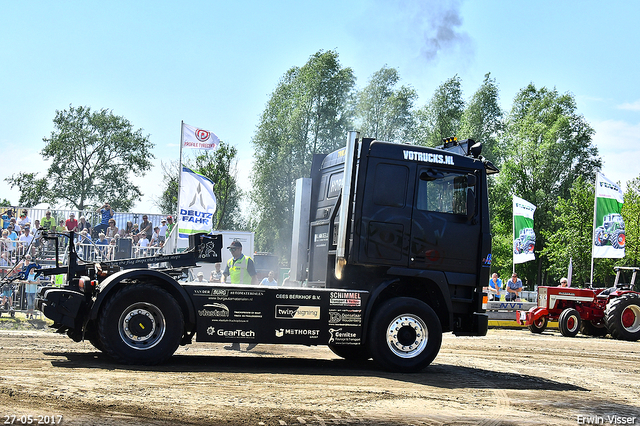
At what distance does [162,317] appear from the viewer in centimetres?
823

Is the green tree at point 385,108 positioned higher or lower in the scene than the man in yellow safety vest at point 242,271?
higher

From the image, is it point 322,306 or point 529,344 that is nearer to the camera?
point 322,306

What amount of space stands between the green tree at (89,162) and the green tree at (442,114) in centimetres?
2614

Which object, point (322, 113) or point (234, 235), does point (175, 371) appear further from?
point (322, 113)

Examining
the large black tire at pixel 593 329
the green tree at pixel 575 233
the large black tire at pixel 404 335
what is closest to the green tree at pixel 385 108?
the green tree at pixel 575 233

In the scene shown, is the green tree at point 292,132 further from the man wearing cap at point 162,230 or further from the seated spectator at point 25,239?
the seated spectator at point 25,239

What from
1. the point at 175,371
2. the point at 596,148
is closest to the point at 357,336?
the point at 175,371

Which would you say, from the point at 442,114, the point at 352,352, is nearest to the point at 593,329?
the point at 352,352

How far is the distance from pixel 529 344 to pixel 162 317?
1019 cm

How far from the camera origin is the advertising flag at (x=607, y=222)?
22.8m

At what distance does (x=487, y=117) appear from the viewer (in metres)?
53.2

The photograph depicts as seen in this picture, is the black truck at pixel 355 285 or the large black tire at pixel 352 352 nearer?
the black truck at pixel 355 285

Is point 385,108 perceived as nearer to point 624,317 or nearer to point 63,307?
point 624,317

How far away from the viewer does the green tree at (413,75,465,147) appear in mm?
52062
